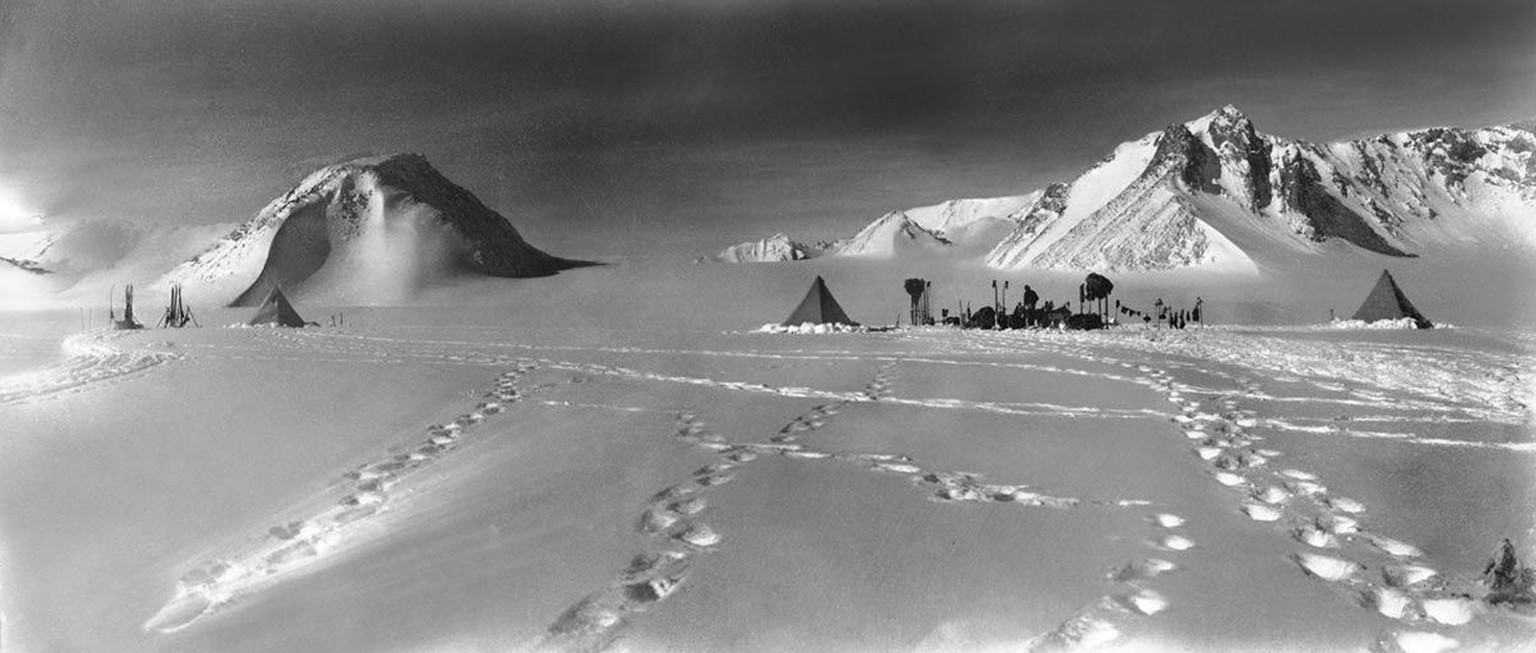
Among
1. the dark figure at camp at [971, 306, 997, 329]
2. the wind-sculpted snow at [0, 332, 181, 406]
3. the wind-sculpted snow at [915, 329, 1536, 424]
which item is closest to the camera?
the wind-sculpted snow at [0, 332, 181, 406]

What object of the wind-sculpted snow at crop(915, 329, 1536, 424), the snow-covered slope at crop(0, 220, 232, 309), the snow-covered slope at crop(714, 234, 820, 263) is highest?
the snow-covered slope at crop(714, 234, 820, 263)

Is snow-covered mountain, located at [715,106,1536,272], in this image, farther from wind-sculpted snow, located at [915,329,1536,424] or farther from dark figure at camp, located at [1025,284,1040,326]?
dark figure at camp, located at [1025,284,1040,326]

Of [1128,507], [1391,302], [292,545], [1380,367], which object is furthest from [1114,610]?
[1391,302]

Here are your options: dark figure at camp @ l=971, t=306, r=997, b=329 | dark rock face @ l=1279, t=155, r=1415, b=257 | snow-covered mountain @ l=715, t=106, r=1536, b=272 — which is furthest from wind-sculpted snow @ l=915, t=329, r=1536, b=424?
dark figure at camp @ l=971, t=306, r=997, b=329

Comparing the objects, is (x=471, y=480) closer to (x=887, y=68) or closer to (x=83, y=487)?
(x=83, y=487)

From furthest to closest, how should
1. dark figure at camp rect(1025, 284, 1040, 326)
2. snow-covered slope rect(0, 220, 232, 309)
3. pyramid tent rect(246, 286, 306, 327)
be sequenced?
dark figure at camp rect(1025, 284, 1040, 326) < pyramid tent rect(246, 286, 306, 327) < snow-covered slope rect(0, 220, 232, 309)

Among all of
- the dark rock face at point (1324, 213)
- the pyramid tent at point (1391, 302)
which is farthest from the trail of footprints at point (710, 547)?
the pyramid tent at point (1391, 302)

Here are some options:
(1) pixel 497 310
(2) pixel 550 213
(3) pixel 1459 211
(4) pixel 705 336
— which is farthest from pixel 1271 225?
(2) pixel 550 213

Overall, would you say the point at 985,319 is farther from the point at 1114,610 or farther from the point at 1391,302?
the point at 1114,610
